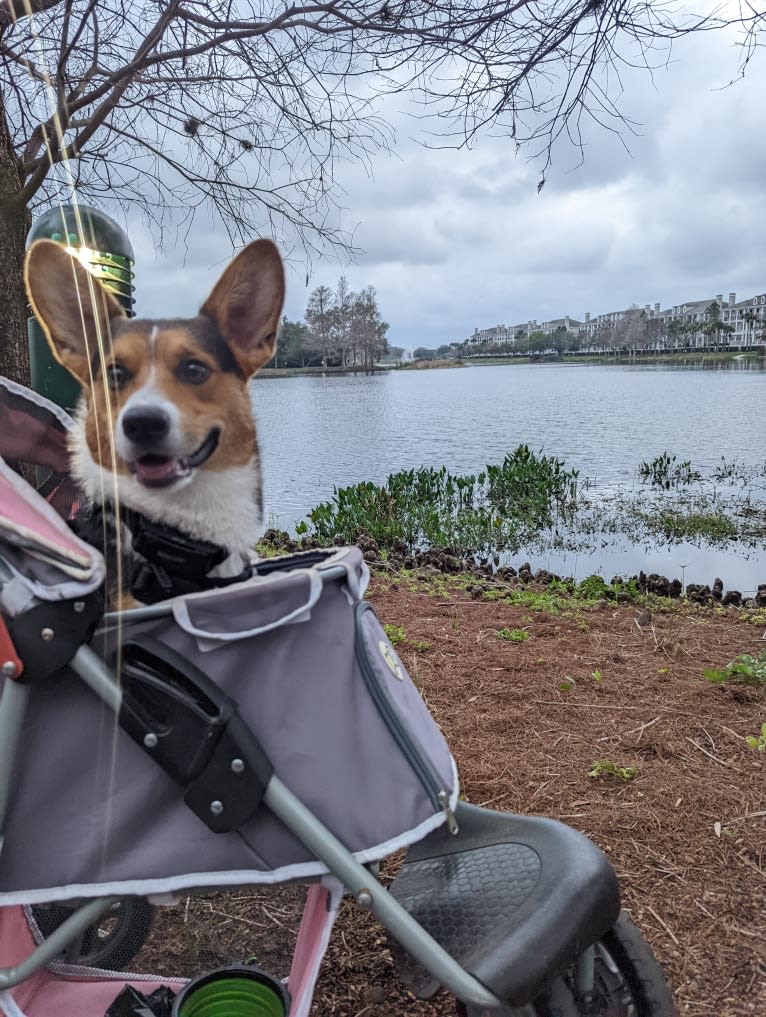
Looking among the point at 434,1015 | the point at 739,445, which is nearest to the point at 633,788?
the point at 434,1015

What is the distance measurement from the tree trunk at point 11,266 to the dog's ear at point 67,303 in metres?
1.69

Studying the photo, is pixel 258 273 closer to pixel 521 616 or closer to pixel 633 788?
pixel 633 788

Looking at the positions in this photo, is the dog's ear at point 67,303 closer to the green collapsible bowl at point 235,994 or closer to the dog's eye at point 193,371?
the dog's eye at point 193,371

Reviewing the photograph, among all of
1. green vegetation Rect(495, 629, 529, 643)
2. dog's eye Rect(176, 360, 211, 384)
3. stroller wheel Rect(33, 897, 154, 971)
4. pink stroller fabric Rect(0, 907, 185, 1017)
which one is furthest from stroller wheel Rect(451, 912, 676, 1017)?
green vegetation Rect(495, 629, 529, 643)

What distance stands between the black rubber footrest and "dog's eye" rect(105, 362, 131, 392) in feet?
3.93

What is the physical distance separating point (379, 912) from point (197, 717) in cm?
47

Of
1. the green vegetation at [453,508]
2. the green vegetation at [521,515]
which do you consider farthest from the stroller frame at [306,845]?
the green vegetation at [453,508]

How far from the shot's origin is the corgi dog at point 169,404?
146cm

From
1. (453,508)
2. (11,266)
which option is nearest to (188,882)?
(11,266)

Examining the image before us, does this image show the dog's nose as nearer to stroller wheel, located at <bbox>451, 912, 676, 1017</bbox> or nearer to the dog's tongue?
the dog's tongue

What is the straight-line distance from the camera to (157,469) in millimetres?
1440

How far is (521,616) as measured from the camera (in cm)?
504

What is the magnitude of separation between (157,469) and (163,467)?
0.04ft

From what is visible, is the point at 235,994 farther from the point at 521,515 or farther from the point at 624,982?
the point at 521,515
